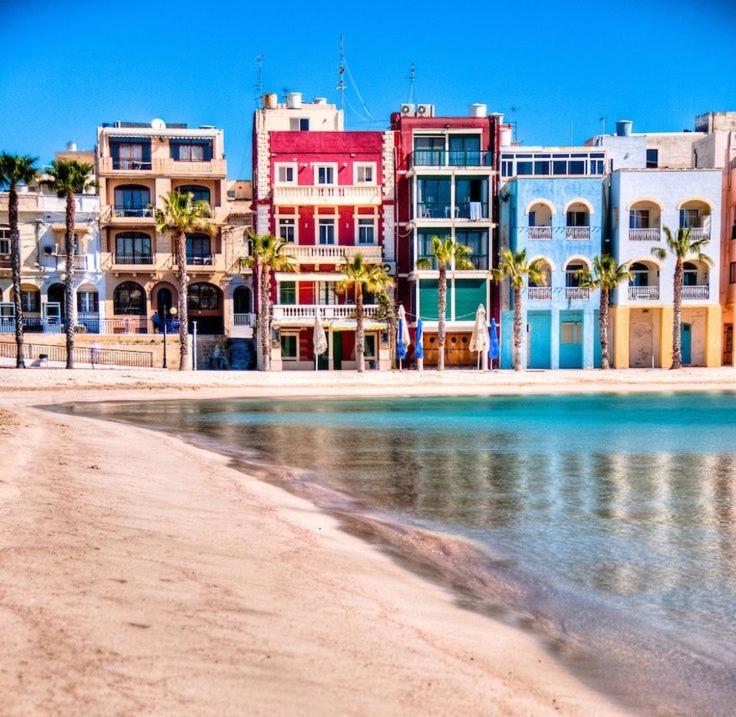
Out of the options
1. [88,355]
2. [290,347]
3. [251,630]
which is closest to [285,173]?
[290,347]

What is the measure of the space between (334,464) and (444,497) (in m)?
3.97

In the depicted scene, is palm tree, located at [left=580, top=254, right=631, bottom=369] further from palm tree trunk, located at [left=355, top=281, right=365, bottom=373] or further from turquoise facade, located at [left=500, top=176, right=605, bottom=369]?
palm tree trunk, located at [left=355, top=281, right=365, bottom=373]

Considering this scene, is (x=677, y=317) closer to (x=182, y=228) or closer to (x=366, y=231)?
(x=366, y=231)

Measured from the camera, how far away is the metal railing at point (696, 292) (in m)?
48.4

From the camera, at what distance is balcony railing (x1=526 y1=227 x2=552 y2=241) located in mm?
48719

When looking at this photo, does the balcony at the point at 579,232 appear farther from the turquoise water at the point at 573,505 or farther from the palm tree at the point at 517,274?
the turquoise water at the point at 573,505

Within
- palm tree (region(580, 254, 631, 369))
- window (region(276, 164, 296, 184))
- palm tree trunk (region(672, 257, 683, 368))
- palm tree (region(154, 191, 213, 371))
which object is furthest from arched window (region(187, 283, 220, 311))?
palm tree trunk (region(672, 257, 683, 368))

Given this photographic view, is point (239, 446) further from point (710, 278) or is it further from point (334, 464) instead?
point (710, 278)

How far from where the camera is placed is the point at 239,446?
19.7 metres

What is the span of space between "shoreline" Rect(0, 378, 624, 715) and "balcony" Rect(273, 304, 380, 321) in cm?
3806

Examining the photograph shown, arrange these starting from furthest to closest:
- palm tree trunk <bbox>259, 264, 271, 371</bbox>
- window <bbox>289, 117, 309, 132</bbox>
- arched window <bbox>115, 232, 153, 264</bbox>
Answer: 1. window <bbox>289, 117, 309, 132</bbox>
2. arched window <bbox>115, 232, 153, 264</bbox>
3. palm tree trunk <bbox>259, 264, 271, 371</bbox>

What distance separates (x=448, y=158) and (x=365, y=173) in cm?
517

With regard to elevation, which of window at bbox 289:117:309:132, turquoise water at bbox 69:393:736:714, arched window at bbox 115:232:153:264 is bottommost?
turquoise water at bbox 69:393:736:714

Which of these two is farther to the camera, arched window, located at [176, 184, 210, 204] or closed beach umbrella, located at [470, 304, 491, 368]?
arched window, located at [176, 184, 210, 204]
